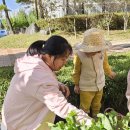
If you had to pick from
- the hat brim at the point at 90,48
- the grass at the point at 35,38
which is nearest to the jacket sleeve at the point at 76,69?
the hat brim at the point at 90,48

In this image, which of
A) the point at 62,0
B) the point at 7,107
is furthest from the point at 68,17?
the point at 7,107

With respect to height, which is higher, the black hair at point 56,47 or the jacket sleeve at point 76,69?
the black hair at point 56,47

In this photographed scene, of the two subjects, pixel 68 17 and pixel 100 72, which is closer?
pixel 100 72

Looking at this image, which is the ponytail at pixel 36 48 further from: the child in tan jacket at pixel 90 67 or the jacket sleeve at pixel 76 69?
the jacket sleeve at pixel 76 69

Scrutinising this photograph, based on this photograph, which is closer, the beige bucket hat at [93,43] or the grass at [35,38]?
the beige bucket hat at [93,43]

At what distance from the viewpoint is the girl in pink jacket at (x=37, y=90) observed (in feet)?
7.84

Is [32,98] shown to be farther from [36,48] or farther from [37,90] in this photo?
[36,48]

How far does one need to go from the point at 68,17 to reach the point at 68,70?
607 inches

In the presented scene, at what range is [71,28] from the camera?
2134cm

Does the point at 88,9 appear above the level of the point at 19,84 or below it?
below

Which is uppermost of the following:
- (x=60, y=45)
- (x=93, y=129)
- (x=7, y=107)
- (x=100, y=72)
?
(x=60, y=45)

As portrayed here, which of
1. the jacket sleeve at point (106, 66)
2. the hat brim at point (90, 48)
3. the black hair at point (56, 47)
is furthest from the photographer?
the jacket sleeve at point (106, 66)

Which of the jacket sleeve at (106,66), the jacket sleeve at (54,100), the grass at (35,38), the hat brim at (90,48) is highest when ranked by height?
the jacket sleeve at (54,100)

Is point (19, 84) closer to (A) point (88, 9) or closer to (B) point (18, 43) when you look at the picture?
(B) point (18, 43)
